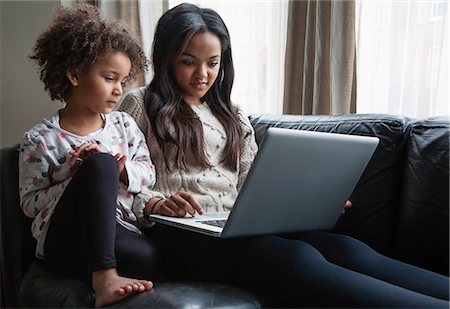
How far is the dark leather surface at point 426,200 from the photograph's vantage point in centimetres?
137

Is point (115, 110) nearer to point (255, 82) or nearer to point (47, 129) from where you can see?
point (47, 129)

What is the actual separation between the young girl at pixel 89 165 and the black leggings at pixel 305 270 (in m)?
0.10

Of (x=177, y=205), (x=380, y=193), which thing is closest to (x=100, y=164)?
(x=177, y=205)

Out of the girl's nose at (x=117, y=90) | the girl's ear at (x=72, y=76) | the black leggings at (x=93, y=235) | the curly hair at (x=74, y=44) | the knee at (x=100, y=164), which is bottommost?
the black leggings at (x=93, y=235)

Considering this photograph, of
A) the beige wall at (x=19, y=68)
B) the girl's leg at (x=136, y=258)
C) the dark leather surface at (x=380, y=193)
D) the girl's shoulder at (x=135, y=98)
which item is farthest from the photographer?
the beige wall at (x=19, y=68)

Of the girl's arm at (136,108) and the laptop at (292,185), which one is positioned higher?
the girl's arm at (136,108)

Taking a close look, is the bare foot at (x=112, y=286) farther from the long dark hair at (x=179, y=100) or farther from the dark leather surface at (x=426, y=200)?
the dark leather surface at (x=426, y=200)

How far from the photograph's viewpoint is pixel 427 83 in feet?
6.17

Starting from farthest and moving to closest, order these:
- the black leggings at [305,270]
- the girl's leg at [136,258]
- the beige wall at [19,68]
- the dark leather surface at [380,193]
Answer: the beige wall at [19,68] < the dark leather surface at [380,193] < the girl's leg at [136,258] < the black leggings at [305,270]

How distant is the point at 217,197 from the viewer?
1.53 meters

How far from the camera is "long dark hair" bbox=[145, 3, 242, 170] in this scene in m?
1.55

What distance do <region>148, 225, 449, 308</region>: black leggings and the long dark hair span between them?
261mm

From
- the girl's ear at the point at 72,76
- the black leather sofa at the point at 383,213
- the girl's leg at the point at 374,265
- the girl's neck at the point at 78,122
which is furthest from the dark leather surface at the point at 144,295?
the girl's ear at the point at 72,76

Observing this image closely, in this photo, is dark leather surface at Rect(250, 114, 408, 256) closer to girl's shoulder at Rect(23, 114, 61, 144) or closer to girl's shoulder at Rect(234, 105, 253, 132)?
girl's shoulder at Rect(234, 105, 253, 132)
